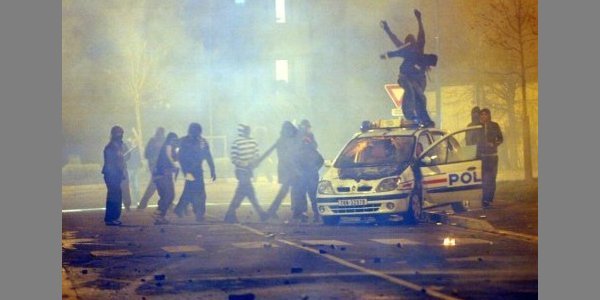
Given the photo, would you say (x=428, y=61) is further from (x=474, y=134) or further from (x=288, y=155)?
(x=288, y=155)

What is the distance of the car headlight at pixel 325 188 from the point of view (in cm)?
1681

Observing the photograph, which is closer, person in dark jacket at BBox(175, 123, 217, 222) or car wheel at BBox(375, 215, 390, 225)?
car wheel at BBox(375, 215, 390, 225)

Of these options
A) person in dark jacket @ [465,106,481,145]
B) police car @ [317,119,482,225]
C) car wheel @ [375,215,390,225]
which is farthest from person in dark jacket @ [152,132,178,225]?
person in dark jacket @ [465,106,481,145]

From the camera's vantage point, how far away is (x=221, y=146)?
23.0 m

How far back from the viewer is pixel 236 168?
60.3 ft

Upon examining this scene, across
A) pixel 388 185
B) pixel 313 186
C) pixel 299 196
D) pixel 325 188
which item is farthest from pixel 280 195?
pixel 388 185

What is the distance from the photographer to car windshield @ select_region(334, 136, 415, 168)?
670 inches

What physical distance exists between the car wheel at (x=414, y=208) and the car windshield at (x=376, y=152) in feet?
2.06

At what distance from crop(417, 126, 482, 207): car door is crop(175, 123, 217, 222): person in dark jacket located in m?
3.96

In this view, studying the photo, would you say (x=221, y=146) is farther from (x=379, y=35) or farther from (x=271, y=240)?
(x=271, y=240)

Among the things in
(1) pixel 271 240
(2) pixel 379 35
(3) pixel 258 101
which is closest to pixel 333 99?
(2) pixel 379 35

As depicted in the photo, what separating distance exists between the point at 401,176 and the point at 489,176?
1.85 m

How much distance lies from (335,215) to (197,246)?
2738 millimetres

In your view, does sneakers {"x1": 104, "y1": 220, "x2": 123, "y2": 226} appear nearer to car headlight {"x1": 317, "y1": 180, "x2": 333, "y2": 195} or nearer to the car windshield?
car headlight {"x1": 317, "y1": 180, "x2": 333, "y2": 195}
